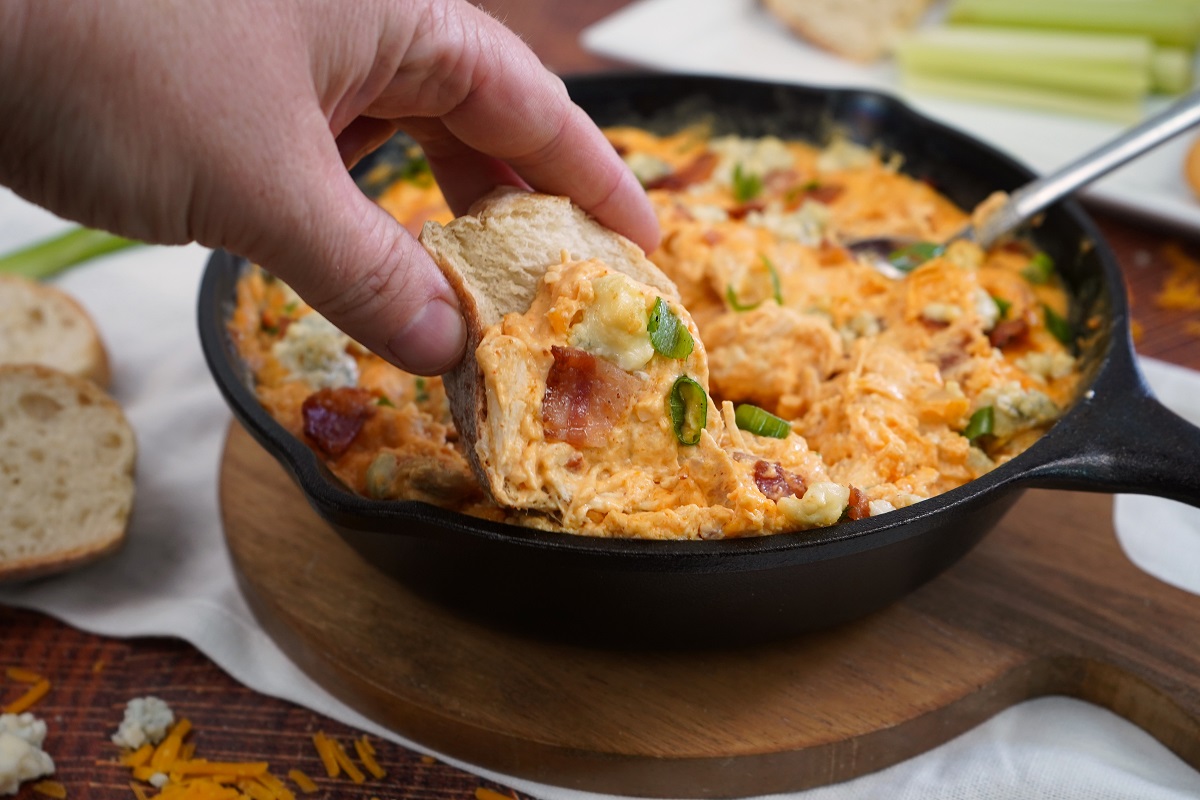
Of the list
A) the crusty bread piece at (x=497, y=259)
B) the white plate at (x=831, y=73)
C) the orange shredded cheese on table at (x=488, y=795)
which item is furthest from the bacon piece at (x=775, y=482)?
the white plate at (x=831, y=73)

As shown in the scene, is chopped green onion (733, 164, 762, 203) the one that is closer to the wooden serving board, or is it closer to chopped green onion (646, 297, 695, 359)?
the wooden serving board

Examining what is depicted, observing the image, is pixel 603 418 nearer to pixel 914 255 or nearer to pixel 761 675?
pixel 761 675

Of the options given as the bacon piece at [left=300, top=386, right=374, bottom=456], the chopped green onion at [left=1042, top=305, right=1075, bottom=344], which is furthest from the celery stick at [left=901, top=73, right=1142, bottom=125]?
the bacon piece at [left=300, top=386, right=374, bottom=456]

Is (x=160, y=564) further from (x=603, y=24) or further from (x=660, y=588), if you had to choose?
(x=603, y=24)

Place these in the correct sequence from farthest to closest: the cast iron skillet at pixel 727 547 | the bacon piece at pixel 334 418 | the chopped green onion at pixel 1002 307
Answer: the chopped green onion at pixel 1002 307 → the bacon piece at pixel 334 418 → the cast iron skillet at pixel 727 547

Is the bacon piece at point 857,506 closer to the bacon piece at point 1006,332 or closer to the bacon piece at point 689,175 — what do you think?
the bacon piece at point 1006,332

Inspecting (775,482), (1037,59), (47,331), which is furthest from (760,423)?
(1037,59)

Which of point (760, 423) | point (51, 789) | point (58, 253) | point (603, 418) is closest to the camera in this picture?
point (603, 418)
